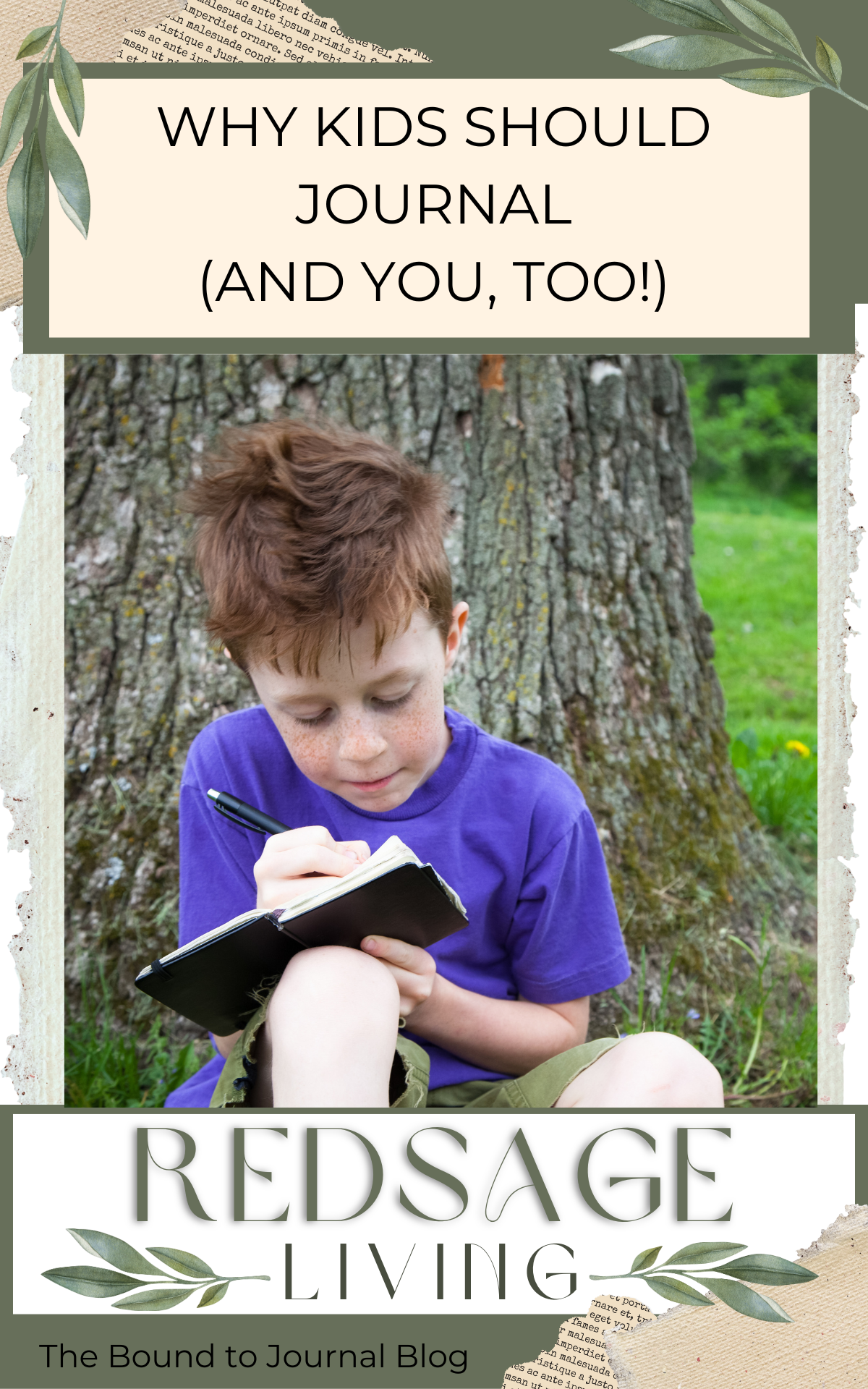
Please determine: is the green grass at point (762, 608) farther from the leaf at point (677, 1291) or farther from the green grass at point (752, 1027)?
the leaf at point (677, 1291)

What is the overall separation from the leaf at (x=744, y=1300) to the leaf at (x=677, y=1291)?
17 mm

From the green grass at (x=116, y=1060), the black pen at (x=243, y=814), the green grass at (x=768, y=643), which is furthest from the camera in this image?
the green grass at (x=768, y=643)

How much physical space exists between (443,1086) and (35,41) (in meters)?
1.78

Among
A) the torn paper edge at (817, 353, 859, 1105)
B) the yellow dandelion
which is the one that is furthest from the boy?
the yellow dandelion

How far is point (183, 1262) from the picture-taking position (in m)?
1.47

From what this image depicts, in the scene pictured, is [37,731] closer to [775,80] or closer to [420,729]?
[420,729]

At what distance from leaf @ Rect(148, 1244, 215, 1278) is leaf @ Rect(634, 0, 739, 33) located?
197 cm

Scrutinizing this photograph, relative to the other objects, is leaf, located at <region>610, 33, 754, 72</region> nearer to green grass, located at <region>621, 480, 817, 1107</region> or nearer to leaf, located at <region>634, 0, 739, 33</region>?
leaf, located at <region>634, 0, 739, 33</region>

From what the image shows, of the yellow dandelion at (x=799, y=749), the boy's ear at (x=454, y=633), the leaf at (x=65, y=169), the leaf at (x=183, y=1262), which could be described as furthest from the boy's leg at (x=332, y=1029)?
the yellow dandelion at (x=799, y=749)

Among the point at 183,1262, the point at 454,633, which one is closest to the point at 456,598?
the point at 454,633

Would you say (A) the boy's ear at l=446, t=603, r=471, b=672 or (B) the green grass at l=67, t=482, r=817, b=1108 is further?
(B) the green grass at l=67, t=482, r=817, b=1108

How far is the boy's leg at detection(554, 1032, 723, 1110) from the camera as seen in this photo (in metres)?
1.52

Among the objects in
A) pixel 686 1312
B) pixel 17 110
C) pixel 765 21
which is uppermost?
pixel 765 21

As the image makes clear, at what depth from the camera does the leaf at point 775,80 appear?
1.47 meters
